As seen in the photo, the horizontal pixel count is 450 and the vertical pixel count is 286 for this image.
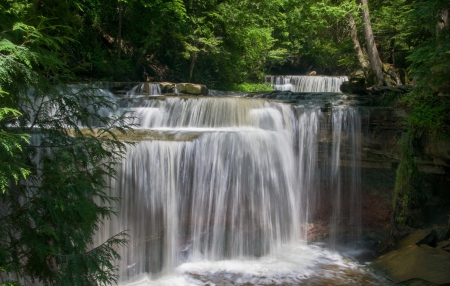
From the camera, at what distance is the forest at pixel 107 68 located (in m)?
3.65

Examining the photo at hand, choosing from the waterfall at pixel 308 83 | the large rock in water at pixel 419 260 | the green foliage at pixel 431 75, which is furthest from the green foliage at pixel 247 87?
the large rock in water at pixel 419 260

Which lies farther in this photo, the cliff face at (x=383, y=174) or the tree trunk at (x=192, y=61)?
the tree trunk at (x=192, y=61)

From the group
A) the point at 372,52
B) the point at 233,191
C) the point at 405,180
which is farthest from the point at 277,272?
the point at 372,52

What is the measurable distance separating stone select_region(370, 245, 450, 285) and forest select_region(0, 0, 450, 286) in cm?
112

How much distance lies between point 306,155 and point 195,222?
3343 mm

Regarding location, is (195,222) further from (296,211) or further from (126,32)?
(126,32)

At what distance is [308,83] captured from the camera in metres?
20.7

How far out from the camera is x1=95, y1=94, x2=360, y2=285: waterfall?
699 centimetres

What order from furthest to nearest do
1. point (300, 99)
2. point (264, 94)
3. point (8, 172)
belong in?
1. point (264, 94)
2. point (300, 99)
3. point (8, 172)

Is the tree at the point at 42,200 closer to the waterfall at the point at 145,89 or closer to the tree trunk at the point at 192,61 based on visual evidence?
the waterfall at the point at 145,89

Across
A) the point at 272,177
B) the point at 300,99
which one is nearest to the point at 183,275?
the point at 272,177

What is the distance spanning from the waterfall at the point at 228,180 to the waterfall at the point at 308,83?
1115 cm

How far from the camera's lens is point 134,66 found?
16.5 meters

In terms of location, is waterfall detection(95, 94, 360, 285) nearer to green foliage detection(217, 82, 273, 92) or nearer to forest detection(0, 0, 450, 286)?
forest detection(0, 0, 450, 286)
